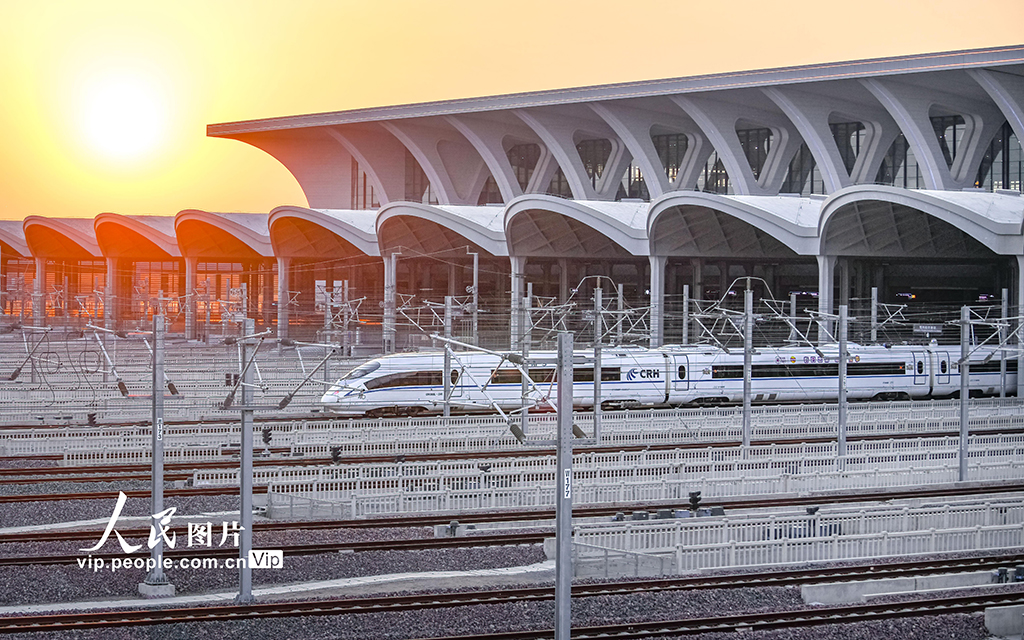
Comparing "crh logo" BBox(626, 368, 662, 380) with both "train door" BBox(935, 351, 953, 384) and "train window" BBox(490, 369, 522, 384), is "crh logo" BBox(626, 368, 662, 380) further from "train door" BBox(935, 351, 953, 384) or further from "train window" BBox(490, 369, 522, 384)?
"train door" BBox(935, 351, 953, 384)

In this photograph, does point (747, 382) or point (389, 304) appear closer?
point (747, 382)

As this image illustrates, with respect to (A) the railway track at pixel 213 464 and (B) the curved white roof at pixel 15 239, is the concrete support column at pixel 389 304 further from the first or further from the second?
(B) the curved white roof at pixel 15 239

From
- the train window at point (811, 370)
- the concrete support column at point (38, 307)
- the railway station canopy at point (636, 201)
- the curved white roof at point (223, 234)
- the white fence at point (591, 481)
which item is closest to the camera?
the white fence at point (591, 481)

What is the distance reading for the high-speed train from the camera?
3406 cm

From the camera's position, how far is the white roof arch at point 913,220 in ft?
130

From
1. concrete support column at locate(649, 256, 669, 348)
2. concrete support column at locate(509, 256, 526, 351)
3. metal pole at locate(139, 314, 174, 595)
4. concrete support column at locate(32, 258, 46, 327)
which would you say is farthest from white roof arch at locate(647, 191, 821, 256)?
metal pole at locate(139, 314, 174, 595)

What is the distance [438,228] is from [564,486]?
51465 mm

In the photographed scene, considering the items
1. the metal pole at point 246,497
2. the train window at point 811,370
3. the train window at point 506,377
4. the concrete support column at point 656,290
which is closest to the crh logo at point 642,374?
the train window at point 811,370

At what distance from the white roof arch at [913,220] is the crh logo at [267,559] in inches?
1152

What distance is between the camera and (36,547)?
57.2 ft

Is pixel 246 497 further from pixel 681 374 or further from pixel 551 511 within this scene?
pixel 681 374

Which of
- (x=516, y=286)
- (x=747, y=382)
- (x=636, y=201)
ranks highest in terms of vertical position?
(x=636, y=201)

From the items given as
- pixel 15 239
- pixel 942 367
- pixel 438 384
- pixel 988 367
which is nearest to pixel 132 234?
pixel 15 239

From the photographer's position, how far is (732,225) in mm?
51625
